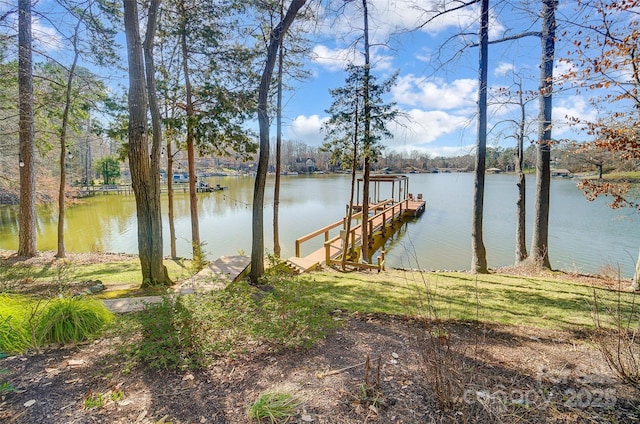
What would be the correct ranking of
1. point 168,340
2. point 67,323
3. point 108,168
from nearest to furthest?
point 168,340, point 67,323, point 108,168

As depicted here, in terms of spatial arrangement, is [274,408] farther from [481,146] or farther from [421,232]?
[421,232]

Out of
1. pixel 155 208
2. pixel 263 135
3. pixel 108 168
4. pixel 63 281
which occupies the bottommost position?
pixel 63 281

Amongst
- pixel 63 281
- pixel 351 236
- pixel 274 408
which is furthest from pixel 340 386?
pixel 351 236

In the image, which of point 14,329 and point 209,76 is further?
point 209,76

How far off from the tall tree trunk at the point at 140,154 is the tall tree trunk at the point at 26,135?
14.9ft

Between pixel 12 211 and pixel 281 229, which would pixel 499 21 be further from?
pixel 12 211

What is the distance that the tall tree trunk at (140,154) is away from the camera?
14.6 feet

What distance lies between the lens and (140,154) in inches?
179

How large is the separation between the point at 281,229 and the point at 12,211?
20637mm

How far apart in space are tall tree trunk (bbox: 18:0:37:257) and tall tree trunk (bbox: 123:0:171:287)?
453 cm

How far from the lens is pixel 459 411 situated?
5.66ft

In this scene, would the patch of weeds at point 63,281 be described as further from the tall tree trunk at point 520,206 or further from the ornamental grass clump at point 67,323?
the tall tree trunk at point 520,206

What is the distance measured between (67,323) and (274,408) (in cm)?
218

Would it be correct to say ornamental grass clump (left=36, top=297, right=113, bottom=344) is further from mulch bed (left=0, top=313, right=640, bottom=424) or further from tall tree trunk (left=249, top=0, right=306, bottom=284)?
tall tree trunk (left=249, top=0, right=306, bottom=284)
